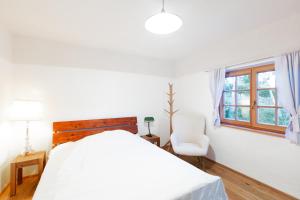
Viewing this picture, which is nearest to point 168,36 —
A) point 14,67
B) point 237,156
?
point 237,156

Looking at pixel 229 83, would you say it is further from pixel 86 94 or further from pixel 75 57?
pixel 75 57

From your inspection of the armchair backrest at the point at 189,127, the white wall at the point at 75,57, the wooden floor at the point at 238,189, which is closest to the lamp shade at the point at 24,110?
the white wall at the point at 75,57

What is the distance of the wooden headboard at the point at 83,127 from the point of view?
248 cm

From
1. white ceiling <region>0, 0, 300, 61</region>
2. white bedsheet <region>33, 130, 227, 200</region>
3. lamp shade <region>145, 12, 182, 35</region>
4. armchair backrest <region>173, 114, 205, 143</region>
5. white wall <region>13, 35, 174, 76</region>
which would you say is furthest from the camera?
armchair backrest <region>173, 114, 205, 143</region>

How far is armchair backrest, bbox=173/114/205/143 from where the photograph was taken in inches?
117

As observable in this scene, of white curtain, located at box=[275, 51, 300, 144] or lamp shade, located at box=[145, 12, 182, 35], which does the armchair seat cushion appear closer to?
white curtain, located at box=[275, 51, 300, 144]

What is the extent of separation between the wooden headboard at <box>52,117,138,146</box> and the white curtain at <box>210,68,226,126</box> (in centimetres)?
164

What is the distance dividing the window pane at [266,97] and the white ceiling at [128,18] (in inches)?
38.5

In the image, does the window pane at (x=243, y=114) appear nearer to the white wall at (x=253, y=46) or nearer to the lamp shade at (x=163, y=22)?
the white wall at (x=253, y=46)

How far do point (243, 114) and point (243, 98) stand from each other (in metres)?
0.28

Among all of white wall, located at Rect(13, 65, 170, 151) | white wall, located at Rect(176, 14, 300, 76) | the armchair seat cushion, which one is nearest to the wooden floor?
the armchair seat cushion

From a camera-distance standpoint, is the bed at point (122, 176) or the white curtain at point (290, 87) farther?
the white curtain at point (290, 87)

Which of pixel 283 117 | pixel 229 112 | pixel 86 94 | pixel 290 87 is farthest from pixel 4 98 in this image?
pixel 283 117

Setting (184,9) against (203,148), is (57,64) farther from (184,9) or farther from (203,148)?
(203,148)
